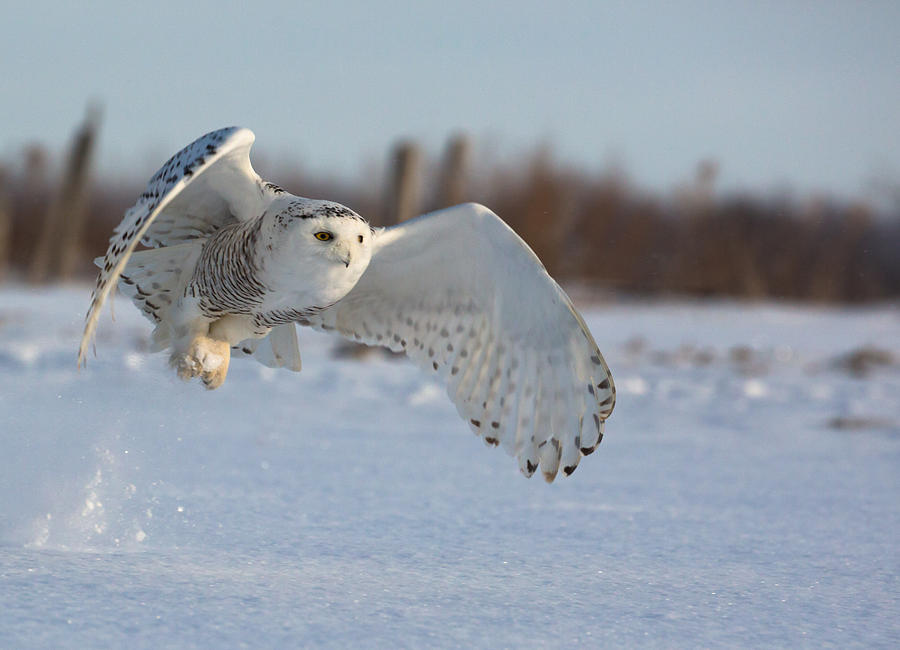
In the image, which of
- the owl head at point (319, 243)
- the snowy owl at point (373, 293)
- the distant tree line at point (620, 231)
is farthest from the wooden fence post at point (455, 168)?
the owl head at point (319, 243)

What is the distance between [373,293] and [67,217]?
1032 cm

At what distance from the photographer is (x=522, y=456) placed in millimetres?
3221

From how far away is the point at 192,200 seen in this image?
3.31 meters

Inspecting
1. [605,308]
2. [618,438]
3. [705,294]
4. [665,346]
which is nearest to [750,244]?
[705,294]

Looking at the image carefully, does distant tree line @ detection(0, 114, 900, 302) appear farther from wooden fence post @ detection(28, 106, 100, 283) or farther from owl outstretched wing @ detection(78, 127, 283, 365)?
owl outstretched wing @ detection(78, 127, 283, 365)

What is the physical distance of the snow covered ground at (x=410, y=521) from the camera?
2.23 m

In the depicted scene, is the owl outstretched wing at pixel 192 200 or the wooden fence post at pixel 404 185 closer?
the owl outstretched wing at pixel 192 200

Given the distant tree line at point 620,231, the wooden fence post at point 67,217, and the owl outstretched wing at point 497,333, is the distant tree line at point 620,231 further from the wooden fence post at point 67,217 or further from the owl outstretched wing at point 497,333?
the owl outstretched wing at point 497,333

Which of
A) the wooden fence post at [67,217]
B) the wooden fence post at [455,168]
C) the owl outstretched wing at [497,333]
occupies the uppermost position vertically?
the wooden fence post at [455,168]

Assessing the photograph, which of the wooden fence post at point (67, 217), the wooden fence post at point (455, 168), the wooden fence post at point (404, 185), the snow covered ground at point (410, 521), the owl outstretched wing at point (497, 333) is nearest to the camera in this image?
the snow covered ground at point (410, 521)

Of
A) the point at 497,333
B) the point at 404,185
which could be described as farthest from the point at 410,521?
the point at 404,185

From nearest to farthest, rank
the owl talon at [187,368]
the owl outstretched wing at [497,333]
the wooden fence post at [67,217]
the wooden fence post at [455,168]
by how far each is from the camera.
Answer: the owl outstretched wing at [497,333]
the owl talon at [187,368]
the wooden fence post at [455,168]
the wooden fence post at [67,217]

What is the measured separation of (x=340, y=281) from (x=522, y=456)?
34.6 inches

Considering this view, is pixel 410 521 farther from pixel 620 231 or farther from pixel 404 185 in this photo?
pixel 620 231
